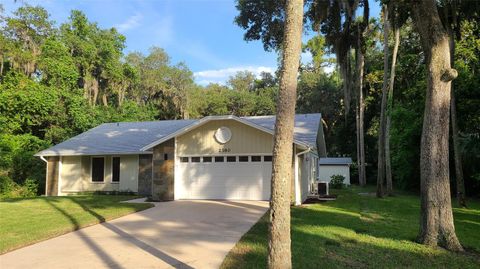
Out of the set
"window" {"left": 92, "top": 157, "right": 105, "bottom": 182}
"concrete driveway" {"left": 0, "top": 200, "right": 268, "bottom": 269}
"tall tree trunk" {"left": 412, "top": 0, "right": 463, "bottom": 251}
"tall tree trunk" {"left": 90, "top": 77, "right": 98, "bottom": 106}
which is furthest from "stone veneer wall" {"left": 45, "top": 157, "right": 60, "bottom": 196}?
"tall tree trunk" {"left": 412, "top": 0, "right": 463, "bottom": 251}

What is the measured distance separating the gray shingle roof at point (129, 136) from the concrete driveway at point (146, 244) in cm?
653

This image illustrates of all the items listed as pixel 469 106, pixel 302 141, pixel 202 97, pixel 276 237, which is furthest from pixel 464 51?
pixel 202 97

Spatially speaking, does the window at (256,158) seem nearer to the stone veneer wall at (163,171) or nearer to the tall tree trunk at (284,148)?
the stone veneer wall at (163,171)

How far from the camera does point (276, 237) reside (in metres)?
4.86

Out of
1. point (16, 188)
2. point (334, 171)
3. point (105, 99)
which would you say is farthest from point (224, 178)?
point (105, 99)

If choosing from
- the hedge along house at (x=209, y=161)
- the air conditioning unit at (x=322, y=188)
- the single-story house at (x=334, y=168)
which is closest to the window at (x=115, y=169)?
the hedge along house at (x=209, y=161)

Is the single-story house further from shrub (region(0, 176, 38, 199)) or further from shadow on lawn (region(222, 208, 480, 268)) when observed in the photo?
shadow on lawn (region(222, 208, 480, 268))

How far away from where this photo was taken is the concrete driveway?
645 centimetres

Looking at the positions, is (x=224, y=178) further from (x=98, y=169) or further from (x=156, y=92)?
(x=156, y=92)

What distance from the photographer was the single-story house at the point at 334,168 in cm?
3450

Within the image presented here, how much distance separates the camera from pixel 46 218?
10.8m

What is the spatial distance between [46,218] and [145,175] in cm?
772

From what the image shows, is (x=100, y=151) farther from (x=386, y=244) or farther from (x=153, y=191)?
(x=386, y=244)

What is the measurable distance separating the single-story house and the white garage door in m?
19.6
